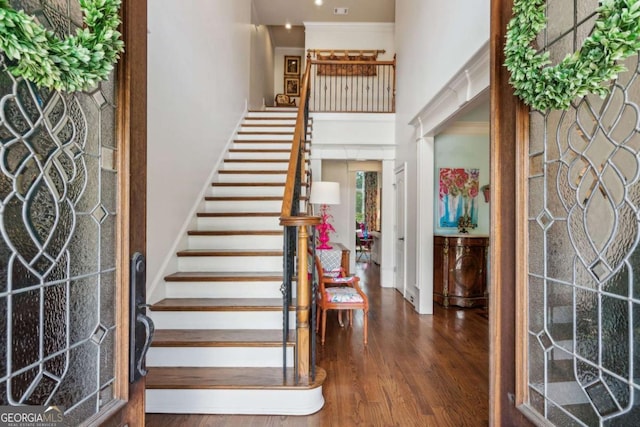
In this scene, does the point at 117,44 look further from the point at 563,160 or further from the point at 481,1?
the point at 481,1

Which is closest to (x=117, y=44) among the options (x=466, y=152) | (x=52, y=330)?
(x=52, y=330)

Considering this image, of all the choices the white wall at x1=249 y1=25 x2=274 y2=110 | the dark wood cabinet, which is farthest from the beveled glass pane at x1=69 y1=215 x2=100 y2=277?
the white wall at x1=249 y1=25 x2=274 y2=110

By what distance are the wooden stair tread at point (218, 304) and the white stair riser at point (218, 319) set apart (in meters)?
0.03

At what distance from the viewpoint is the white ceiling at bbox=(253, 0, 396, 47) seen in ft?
21.6

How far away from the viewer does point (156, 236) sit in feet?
9.04

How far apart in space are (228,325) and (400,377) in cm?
142

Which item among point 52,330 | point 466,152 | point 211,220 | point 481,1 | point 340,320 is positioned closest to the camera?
point 52,330

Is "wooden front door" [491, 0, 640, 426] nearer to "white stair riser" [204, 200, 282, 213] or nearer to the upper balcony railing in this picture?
"white stair riser" [204, 200, 282, 213]

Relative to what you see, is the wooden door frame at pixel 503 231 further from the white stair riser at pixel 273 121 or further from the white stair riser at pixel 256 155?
the white stair riser at pixel 273 121

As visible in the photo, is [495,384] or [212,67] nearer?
[495,384]

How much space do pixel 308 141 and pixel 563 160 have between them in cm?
409

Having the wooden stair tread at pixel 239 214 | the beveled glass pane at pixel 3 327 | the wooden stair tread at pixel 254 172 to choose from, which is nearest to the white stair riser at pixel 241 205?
the wooden stair tread at pixel 239 214

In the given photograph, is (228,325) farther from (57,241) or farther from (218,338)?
(57,241)

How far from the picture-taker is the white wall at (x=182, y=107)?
265cm
